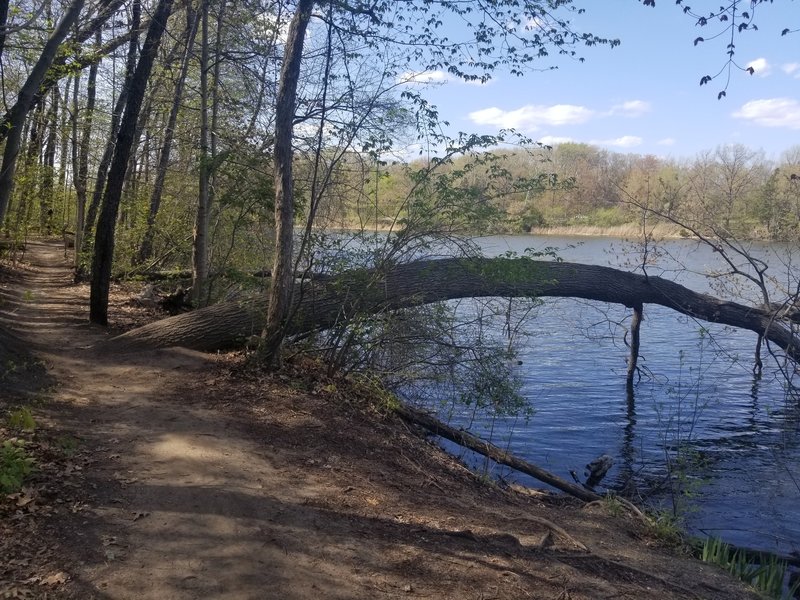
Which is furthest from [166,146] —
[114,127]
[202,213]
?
[202,213]

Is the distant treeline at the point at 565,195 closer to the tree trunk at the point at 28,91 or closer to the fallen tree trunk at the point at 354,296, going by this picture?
the fallen tree trunk at the point at 354,296

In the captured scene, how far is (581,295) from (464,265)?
4.43m

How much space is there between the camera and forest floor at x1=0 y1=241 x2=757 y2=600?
14.1ft

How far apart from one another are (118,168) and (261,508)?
24.7 ft

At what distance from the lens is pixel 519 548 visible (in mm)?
5500

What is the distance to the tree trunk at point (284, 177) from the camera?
8.09m

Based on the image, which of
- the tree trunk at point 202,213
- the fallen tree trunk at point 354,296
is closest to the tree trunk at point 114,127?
the tree trunk at point 202,213

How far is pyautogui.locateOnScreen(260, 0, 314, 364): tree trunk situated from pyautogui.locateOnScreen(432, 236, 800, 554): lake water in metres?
3.09

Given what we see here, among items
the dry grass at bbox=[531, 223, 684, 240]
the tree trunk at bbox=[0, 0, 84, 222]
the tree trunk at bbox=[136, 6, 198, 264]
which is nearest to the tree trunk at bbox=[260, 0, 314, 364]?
the tree trunk at bbox=[0, 0, 84, 222]

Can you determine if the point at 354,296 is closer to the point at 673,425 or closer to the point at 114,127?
the point at 673,425

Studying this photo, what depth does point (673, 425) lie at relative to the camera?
13.0 m

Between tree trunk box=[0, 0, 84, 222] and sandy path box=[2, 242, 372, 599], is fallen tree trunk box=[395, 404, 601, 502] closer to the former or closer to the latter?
sandy path box=[2, 242, 372, 599]

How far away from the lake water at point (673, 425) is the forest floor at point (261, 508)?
2.17 metres

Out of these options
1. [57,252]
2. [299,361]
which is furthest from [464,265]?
[57,252]
